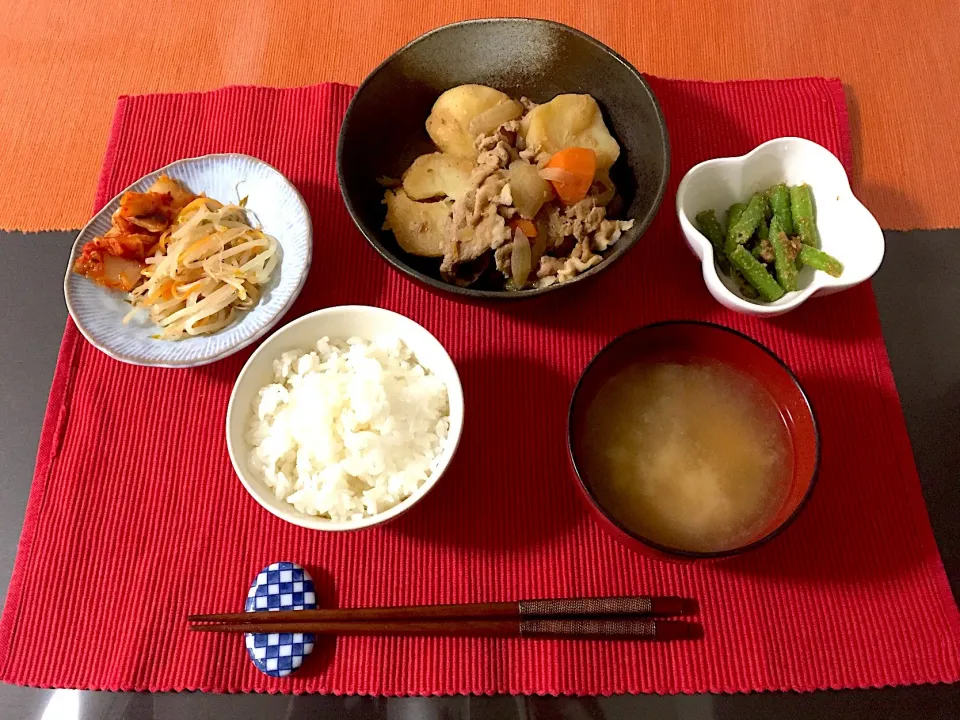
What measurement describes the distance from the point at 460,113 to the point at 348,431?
80 cm

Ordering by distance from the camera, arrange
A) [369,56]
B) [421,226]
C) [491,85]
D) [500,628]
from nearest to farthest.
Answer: [500,628]
[421,226]
[491,85]
[369,56]

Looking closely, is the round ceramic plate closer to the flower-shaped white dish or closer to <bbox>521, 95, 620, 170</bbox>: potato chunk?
<bbox>521, 95, 620, 170</bbox>: potato chunk

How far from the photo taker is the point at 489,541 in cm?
135

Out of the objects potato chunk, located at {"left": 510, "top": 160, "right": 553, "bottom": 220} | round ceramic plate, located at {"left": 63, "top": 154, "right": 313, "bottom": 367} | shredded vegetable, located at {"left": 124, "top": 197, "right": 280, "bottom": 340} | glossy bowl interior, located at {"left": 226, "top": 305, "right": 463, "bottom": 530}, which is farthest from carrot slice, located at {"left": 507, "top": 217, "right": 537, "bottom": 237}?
shredded vegetable, located at {"left": 124, "top": 197, "right": 280, "bottom": 340}

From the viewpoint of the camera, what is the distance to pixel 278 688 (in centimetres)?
126

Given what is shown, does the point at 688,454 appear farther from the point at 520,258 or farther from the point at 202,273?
the point at 202,273

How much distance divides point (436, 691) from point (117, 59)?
2.01 meters

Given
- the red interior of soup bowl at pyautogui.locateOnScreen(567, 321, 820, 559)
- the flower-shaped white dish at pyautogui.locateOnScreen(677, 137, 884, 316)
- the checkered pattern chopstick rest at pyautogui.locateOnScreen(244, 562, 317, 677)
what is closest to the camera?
the red interior of soup bowl at pyautogui.locateOnScreen(567, 321, 820, 559)

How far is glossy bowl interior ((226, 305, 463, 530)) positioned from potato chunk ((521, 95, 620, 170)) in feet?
1.76

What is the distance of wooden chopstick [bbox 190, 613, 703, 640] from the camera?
120cm

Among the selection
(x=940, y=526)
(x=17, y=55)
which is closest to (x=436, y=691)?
(x=940, y=526)

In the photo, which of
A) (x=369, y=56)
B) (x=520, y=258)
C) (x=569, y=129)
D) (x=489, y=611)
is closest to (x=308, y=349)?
(x=520, y=258)

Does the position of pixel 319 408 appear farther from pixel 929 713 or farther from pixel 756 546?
pixel 929 713

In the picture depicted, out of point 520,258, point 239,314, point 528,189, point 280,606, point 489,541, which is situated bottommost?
point 280,606
